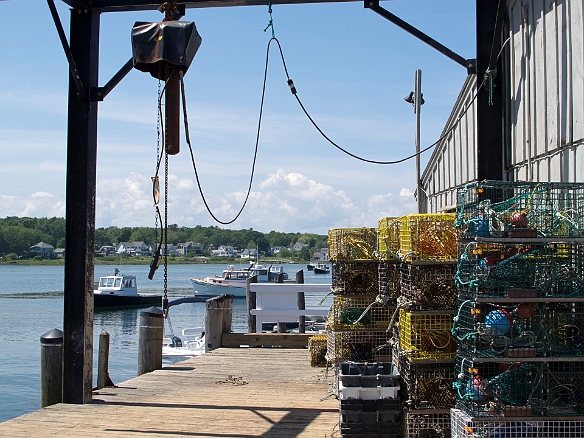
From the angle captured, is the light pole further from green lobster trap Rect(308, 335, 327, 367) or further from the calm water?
the calm water

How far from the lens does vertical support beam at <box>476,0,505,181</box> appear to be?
6.95m

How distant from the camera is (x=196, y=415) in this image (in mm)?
7043

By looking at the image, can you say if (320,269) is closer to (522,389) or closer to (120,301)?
(120,301)

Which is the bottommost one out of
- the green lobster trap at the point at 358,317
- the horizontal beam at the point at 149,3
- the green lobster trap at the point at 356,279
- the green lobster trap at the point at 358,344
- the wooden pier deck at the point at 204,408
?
the wooden pier deck at the point at 204,408

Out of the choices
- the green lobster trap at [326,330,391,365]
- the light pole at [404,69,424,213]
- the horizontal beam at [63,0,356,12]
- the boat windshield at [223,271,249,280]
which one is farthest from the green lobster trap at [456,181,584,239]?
the boat windshield at [223,271,249,280]

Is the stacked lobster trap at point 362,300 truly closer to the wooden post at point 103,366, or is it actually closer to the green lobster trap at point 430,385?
the green lobster trap at point 430,385

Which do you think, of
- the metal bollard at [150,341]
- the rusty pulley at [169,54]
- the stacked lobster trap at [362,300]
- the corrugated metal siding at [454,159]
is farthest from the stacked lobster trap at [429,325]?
the metal bollard at [150,341]

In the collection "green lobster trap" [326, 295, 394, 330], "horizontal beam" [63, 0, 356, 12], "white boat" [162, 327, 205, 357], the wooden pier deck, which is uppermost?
"horizontal beam" [63, 0, 356, 12]

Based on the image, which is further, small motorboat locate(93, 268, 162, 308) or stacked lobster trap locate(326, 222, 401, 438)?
small motorboat locate(93, 268, 162, 308)

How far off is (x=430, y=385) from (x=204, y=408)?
2.64 meters

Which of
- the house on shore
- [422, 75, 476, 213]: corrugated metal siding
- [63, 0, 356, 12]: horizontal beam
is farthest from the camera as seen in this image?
the house on shore

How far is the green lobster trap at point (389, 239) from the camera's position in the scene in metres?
6.94

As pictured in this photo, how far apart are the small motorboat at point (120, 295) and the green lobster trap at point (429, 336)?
47846mm

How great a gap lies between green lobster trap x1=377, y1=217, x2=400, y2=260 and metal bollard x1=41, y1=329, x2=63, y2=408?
13.9 feet
